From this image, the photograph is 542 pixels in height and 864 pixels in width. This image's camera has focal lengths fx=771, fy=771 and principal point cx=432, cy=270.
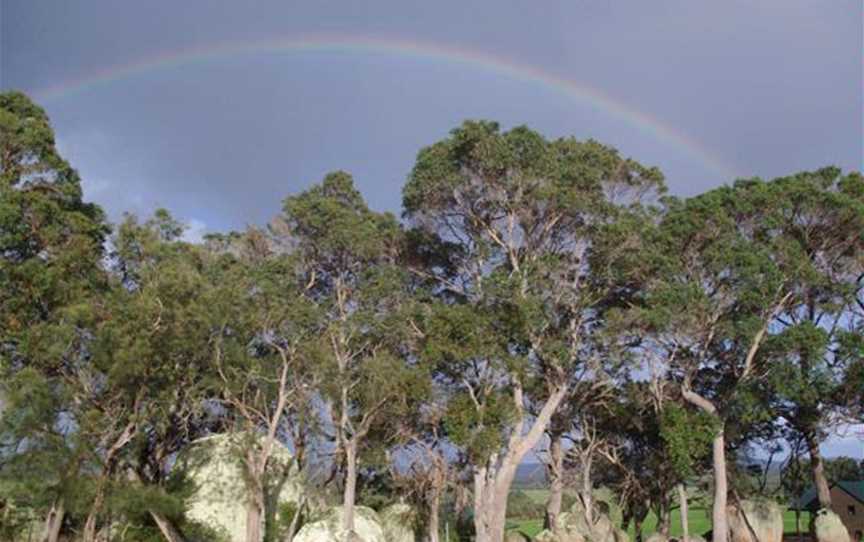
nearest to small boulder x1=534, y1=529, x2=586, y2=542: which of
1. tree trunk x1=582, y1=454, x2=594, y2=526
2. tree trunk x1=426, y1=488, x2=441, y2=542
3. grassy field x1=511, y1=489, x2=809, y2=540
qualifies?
tree trunk x1=582, y1=454, x2=594, y2=526

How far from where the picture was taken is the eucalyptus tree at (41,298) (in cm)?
2214

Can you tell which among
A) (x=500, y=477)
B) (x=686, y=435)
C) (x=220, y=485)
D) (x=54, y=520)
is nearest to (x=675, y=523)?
(x=686, y=435)

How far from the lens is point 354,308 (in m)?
34.1

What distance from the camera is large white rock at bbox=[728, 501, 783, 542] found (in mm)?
36406

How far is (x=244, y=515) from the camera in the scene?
97.7ft

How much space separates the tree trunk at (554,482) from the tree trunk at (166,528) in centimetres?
1682

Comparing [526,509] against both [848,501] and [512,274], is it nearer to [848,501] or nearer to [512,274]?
[848,501]

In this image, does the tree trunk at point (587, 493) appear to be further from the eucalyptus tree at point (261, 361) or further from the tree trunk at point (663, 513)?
the eucalyptus tree at point (261, 361)

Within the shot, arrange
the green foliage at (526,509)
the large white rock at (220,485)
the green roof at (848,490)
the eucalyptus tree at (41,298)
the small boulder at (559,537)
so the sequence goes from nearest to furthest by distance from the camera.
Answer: the eucalyptus tree at (41,298), the large white rock at (220,485), the small boulder at (559,537), the green roof at (848,490), the green foliage at (526,509)

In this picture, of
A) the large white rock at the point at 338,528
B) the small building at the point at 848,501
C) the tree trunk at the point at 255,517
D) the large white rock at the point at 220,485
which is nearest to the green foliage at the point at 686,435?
the large white rock at the point at 338,528

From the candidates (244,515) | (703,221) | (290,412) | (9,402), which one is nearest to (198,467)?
(244,515)

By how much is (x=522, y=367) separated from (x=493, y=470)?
453 cm

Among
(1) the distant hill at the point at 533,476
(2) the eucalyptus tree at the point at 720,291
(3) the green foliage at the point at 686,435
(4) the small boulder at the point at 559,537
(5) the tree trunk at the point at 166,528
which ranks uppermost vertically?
(2) the eucalyptus tree at the point at 720,291

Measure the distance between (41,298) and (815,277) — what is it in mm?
28707
